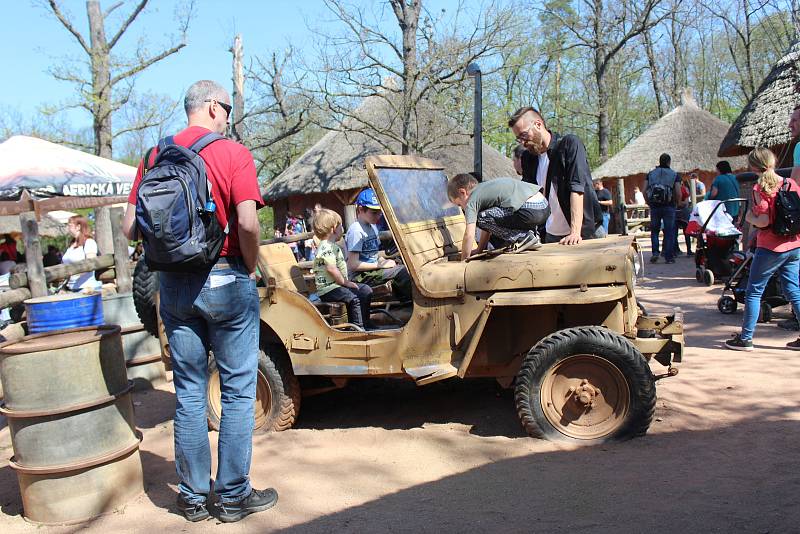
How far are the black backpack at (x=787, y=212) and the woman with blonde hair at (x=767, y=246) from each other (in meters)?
Result: 0.04

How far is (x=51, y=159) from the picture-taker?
10281 millimetres

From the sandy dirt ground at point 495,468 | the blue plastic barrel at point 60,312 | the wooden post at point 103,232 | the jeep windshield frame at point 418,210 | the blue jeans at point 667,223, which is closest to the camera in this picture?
the sandy dirt ground at point 495,468

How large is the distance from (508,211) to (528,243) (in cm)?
25

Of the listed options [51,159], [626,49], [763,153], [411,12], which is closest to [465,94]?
[411,12]

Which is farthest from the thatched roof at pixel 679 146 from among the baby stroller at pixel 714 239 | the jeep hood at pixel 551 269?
the jeep hood at pixel 551 269

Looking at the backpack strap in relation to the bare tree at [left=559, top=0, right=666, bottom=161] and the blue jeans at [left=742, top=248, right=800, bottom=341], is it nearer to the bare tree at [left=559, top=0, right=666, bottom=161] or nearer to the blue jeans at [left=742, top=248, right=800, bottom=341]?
the blue jeans at [left=742, top=248, right=800, bottom=341]

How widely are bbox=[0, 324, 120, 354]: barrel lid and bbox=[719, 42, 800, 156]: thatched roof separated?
12.1 meters

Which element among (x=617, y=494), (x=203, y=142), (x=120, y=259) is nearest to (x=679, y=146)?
(x=120, y=259)

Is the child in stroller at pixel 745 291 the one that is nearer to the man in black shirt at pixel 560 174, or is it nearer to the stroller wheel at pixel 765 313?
the stroller wheel at pixel 765 313

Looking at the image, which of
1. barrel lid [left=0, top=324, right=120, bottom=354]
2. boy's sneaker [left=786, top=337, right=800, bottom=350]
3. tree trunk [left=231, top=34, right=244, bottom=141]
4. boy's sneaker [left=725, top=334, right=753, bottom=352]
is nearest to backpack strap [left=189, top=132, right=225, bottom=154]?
barrel lid [left=0, top=324, right=120, bottom=354]

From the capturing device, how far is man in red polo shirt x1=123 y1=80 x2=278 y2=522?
329 centimetres

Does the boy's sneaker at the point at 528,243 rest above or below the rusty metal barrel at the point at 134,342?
above

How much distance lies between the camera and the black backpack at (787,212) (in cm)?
593

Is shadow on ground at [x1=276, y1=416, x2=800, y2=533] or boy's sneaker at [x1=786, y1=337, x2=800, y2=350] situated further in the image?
boy's sneaker at [x1=786, y1=337, x2=800, y2=350]
